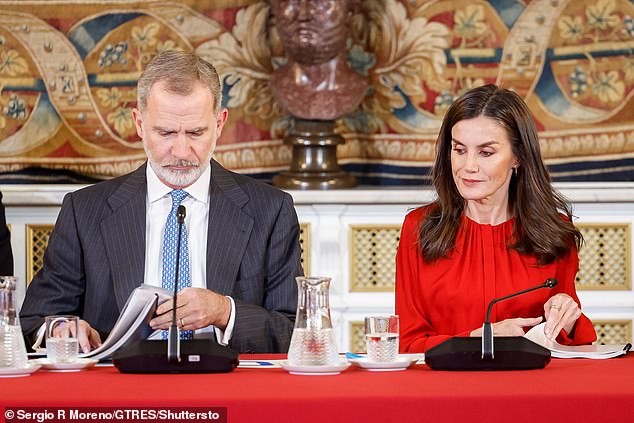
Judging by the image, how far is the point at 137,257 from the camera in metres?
3.19

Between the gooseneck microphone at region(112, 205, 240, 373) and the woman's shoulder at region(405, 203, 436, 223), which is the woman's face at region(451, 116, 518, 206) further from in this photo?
the gooseneck microphone at region(112, 205, 240, 373)

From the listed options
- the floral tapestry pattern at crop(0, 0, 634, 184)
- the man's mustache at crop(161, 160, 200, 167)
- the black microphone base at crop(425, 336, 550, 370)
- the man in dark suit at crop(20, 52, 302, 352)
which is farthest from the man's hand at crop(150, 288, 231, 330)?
the floral tapestry pattern at crop(0, 0, 634, 184)

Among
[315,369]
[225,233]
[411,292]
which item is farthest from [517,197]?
[315,369]

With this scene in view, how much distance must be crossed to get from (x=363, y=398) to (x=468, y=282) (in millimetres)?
1176

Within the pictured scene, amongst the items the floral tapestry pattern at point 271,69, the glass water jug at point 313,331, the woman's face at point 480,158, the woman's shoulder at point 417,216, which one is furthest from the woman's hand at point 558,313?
the floral tapestry pattern at point 271,69

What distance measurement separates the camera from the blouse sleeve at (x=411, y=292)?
10.5 ft

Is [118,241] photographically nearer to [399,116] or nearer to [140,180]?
[140,180]

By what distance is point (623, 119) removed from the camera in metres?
5.03

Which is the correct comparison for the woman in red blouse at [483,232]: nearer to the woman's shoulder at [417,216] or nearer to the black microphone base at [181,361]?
the woman's shoulder at [417,216]

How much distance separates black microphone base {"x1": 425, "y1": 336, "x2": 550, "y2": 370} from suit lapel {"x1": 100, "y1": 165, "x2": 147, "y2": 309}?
0.98 metres

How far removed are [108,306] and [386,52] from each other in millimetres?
2264

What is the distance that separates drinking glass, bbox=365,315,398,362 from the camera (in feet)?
8.35

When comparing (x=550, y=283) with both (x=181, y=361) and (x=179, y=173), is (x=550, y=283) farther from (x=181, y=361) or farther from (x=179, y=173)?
(x=179, y=173)

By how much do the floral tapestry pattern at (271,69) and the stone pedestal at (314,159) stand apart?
1.00 feet
